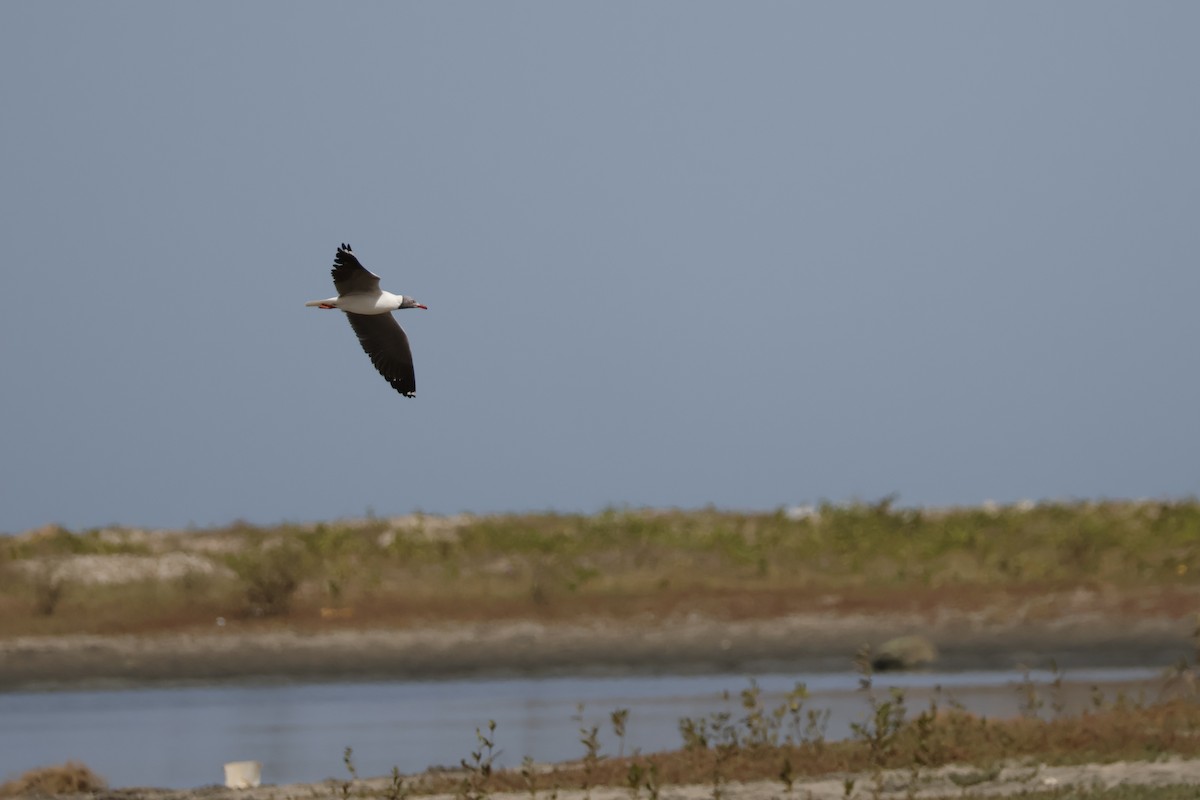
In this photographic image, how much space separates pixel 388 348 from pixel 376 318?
0.96 feet

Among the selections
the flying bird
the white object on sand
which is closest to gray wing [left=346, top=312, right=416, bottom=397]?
the flying bird

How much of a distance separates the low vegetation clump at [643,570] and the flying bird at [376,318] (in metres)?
21.7

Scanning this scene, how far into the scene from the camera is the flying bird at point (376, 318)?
15.6 meters

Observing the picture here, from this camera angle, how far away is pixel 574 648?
1437 inches

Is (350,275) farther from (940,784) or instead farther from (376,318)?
(940,784)

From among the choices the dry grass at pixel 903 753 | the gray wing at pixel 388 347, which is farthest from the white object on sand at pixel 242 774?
the gray wing at pixel 388 347

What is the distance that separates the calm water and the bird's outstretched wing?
17.5 feet

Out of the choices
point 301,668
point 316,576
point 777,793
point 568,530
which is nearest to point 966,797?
point 777,793

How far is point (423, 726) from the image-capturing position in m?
25.8

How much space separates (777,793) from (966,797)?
182 centimetres

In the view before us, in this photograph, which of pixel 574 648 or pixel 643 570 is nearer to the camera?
pixel 574 648

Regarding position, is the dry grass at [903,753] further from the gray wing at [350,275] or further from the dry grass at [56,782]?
the gray wing at [350,275]

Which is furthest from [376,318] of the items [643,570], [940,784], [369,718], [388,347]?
[643,570]

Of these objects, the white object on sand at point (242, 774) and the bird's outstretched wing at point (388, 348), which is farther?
the white object on sand at point (242, 774)
